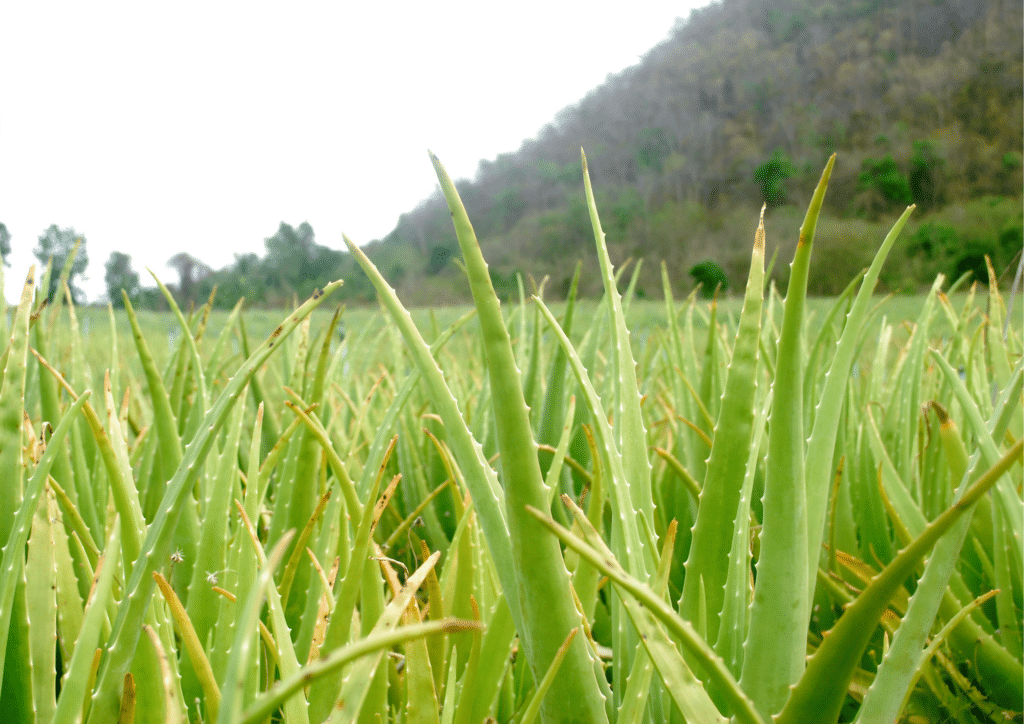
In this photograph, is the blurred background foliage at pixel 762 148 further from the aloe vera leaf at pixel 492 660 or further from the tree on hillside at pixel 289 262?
the aloe vera leaf at pixel 492 660

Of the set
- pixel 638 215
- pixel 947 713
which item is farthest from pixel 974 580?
pixel 638 215

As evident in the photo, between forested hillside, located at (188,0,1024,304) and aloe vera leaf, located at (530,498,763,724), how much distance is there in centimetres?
1802

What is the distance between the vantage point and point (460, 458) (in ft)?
0.99

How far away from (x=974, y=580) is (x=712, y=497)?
54 centimetres

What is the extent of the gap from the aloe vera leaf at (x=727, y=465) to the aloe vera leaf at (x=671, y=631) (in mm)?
108

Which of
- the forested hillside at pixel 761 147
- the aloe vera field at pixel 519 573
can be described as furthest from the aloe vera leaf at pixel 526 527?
the forested hillside at pixel 761 147

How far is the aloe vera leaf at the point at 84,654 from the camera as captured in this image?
315 millimetres

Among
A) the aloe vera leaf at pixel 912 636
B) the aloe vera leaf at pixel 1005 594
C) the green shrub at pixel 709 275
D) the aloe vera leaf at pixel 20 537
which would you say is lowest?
the aloe vera leaf at pixel 1005 594

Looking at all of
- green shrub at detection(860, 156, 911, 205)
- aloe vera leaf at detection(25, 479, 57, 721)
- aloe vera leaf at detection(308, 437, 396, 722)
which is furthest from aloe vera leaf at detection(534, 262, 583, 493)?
green shrub at detection(860, 156, 911, 205)

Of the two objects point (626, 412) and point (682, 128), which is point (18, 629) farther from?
point (682, 128)

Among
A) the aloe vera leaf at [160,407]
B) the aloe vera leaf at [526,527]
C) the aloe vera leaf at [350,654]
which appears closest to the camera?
the aloe vera leaf at [350,654]

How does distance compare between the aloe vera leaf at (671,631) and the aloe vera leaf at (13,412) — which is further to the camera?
the aloe vera leaf at (13,412)

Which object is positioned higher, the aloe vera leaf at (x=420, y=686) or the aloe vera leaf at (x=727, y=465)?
the aloe vera leaf at (x=727, y=465)

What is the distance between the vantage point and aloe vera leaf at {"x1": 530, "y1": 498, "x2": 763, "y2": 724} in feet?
0.75
